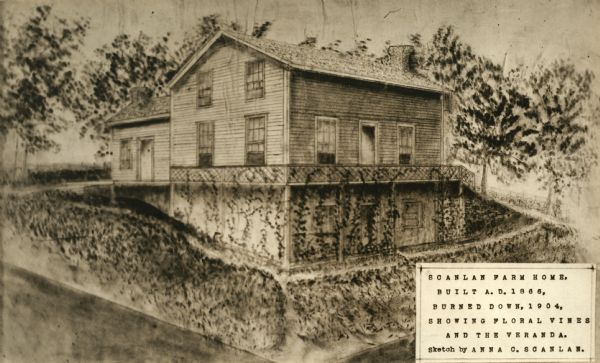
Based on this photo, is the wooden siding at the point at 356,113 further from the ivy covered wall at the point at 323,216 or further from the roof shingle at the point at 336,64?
the ivy covered wall at the point at 323,216

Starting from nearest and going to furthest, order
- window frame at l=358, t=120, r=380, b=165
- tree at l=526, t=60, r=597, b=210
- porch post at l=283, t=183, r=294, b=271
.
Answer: porch post at l=283, t=183, r=294, b=271
window frame at l=358, t=120, r=380, b=165
tree at l=526, t=60, r=597, b=210

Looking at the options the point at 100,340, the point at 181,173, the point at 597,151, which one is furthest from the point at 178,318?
the point at 597,151

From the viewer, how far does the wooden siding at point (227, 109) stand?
13.7 ft

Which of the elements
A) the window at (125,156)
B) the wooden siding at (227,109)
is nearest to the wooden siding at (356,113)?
the wooden siding at (227,109)

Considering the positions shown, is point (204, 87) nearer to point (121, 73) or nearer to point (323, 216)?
point (121, 73)

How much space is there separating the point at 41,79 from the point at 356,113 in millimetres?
3070

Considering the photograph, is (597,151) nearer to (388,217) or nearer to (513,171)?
(513,171)

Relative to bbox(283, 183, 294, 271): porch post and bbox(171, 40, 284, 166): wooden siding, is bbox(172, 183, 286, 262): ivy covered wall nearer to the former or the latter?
bbox(283, 183, 294, 271): porch post

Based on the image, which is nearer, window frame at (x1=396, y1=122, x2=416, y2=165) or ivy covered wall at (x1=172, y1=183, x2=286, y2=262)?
ivy covered wall at (x1=172, y1=183, x2=286, y2=262)

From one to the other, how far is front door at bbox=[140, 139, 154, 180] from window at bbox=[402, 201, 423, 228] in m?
2.48

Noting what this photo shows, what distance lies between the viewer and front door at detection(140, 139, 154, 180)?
4566 millimetres

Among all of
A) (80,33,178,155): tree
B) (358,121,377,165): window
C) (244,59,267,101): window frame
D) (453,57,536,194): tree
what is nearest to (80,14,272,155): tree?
(80,33,178,155): tree

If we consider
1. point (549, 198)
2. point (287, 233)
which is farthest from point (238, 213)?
point (549, 198)

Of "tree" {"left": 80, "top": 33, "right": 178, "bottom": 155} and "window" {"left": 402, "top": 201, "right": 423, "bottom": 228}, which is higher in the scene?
"tree" {"left": 80, "top": 33, "right": 178, "bottom": 155}
